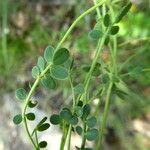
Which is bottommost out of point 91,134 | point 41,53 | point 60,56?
point 91,134

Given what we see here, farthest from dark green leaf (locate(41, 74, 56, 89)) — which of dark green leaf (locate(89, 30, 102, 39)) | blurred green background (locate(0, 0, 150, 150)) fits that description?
blurred green background (locate(0, 0, 150, 150))

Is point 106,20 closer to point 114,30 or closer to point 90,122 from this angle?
point 114,30

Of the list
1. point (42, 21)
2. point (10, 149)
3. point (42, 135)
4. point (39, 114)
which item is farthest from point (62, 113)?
point (42, 21)

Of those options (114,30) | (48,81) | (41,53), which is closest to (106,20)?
(114,30)

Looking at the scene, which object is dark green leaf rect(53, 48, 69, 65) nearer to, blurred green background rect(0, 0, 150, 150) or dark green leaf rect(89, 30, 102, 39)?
dark green leaf rect(89, 30, 102, 39)

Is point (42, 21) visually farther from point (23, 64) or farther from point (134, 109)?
point (134, 109)

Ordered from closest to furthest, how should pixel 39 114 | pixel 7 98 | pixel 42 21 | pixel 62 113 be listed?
pixel 62 113, pixel 39 114, pixel 7 98, pixel 42 21
